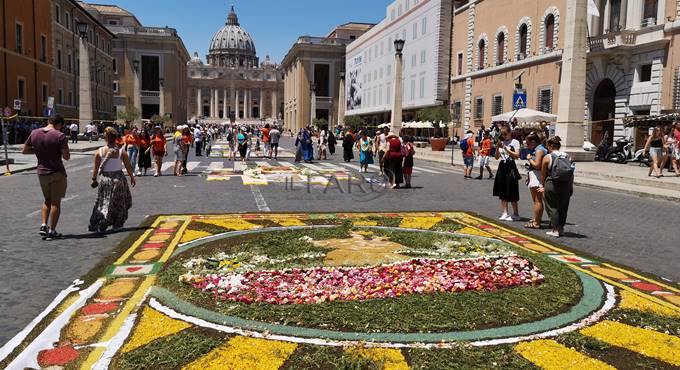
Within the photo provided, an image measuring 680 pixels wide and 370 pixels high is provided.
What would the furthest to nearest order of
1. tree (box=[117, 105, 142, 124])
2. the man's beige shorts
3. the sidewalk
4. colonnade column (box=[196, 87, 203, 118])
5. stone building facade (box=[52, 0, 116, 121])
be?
colonnade column (box=[196, 87, 203, 118]) < tree (box=[117, 105, 142, 124]) < stone building facade (box=[52, 0, 116, 121]) < the sidewalk < the man's beige shorts

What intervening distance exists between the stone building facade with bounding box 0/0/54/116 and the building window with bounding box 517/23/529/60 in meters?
32.3

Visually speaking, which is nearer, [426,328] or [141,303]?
[426,328]

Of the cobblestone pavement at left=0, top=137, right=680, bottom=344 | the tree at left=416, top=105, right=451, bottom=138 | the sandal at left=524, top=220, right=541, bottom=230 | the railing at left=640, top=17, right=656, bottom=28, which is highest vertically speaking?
the railing at left=640, top=17, right=656, bottom=28

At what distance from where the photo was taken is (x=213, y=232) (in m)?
8.40

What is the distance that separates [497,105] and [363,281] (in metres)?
37.7

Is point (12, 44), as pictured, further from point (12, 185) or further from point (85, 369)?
point (85, 369)

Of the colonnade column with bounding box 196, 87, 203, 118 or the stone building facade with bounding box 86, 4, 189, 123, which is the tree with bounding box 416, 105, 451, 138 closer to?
the stone building facade with bounding box 86, 4, 189, 123

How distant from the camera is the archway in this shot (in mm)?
29469

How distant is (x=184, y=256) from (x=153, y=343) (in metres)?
2.86

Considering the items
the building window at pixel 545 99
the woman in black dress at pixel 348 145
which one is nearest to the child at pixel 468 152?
the woman in black dress at pixel 348 145

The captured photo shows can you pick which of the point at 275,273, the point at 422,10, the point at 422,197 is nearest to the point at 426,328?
the point at 275,273

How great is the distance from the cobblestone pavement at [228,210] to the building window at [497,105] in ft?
76.9

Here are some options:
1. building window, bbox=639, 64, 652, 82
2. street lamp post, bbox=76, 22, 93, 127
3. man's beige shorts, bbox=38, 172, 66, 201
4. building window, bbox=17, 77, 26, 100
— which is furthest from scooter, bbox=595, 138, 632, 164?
building window, bbox=17, 77, 26, 100

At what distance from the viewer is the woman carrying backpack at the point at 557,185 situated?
8.55m
